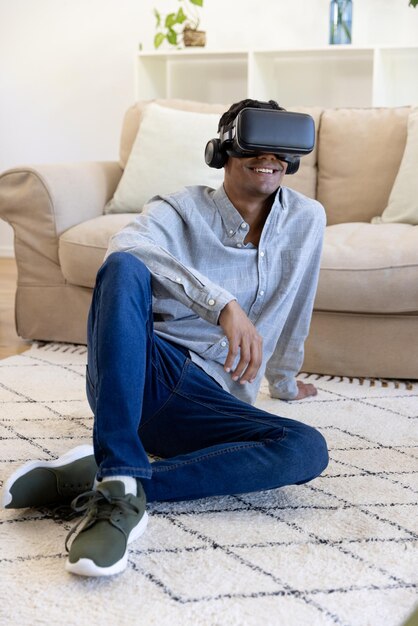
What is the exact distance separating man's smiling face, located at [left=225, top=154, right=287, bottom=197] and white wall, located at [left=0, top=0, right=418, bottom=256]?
2.74 metres

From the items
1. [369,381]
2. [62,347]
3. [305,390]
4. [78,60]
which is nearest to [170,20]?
[78,60]

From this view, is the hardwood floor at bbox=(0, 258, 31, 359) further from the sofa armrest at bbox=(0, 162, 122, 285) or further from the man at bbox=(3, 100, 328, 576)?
the man at bbox=(3, 100, 328, 576)

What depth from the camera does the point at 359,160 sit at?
323 cm

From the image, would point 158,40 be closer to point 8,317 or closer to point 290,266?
point 8,317

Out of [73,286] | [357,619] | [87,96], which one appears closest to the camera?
[357,619]

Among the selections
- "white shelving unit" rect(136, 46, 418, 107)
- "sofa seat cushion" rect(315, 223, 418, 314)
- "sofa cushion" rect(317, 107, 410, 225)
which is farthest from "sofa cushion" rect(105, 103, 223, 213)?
"white shelving unit" rect(136, 46, 418, 107)

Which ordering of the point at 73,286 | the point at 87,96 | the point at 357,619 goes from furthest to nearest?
the point at 87,96 < the point at 73,286 < the point at 357,619

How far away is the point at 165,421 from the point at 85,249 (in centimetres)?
126

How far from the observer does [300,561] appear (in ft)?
4.89

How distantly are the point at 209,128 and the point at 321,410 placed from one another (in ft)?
4.21

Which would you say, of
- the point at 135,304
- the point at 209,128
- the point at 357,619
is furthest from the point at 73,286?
the point at 357,619

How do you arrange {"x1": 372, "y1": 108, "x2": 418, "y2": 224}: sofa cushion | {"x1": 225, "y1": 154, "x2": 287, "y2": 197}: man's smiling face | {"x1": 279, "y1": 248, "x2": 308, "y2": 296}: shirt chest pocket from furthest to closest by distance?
{"x1": 372, "y1": 108, "x2": 418, "y2": 224}: sofa cushion → {"x1": 279, "y1": 248, "x2": 308, "y2": 296}: shirt chest pocket → {"x1": 225, "y1": 154, "x2": 287, "y2": 197}: man's smiling face

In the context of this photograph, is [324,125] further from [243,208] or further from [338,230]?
[243,208]

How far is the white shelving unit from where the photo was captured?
4.08 m
